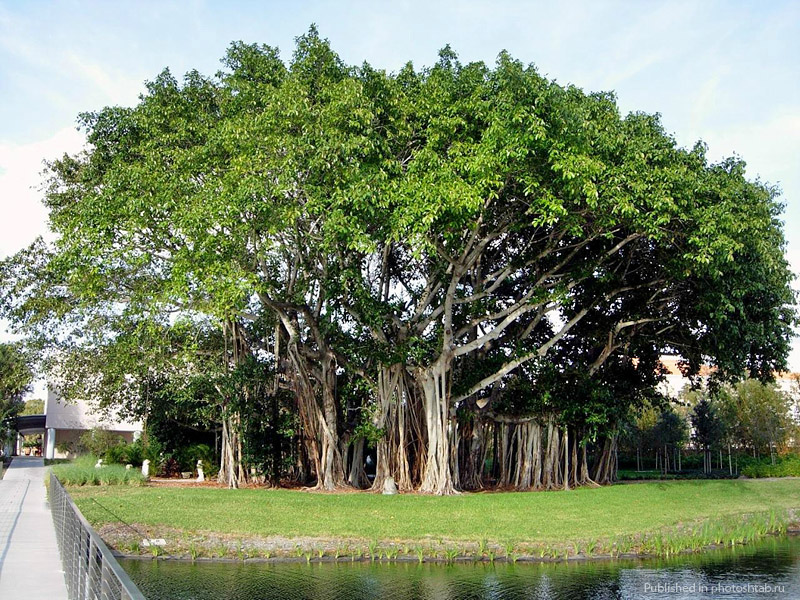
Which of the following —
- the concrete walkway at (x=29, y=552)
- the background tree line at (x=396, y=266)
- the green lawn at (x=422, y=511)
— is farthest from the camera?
the background tree line at (x=396, y=266)

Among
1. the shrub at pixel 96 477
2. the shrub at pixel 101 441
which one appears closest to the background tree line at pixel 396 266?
the shrub at pixel 96 477

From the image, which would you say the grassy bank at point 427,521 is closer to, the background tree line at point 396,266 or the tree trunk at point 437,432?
the tree trunk at point 437,432

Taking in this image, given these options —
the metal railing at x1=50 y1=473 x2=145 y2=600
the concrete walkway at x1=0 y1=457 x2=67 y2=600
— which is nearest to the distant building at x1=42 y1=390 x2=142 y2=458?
the concrete walkway at x1=0 y1=457 x2=67 y2=600

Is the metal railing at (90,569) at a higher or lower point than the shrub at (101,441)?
lower

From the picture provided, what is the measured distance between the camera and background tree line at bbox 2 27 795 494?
14547 millimetres

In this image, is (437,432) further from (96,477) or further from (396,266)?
(96,477)

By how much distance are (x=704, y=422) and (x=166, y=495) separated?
24.3 meters

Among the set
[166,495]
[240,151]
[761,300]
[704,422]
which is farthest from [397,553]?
[704,422]

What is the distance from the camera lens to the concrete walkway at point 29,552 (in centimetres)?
704

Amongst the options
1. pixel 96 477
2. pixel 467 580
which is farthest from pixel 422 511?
pixel 96 477

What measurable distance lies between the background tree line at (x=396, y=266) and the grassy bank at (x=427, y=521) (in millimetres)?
3364

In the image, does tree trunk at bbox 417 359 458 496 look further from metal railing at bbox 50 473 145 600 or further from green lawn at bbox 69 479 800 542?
metal railing at bbox 50 473 145 600

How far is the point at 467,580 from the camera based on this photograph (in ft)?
31.9

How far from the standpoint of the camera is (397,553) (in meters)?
10.9
